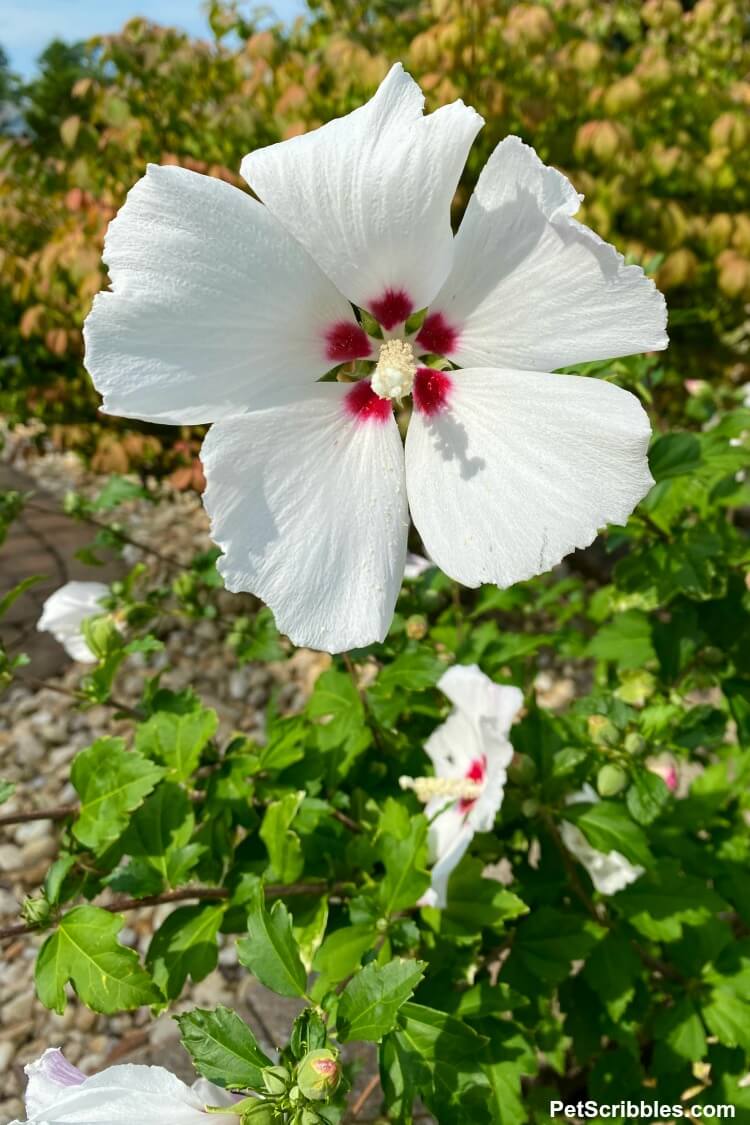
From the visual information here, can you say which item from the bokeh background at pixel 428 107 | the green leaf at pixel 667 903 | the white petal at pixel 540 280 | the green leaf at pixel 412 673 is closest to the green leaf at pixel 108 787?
the green leaf at pixel 412 673

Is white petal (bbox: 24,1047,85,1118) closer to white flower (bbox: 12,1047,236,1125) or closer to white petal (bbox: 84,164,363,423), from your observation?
white flower (bbox: 12,1047,236,1125)

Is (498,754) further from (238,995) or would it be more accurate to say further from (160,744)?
(238,995)

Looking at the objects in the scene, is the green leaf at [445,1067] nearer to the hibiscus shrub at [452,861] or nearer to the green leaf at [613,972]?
the hibiscus shrub at [452,861]

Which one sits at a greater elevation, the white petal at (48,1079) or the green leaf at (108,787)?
the green leaf at (108,787)

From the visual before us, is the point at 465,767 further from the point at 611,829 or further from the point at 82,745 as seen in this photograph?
the point at 82,745

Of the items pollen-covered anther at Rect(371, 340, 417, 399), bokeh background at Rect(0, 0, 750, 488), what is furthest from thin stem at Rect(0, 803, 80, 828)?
bokeh background at Rect(0, 0, 750, 488)

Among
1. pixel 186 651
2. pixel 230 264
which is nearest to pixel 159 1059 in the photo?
pixel 186 651
